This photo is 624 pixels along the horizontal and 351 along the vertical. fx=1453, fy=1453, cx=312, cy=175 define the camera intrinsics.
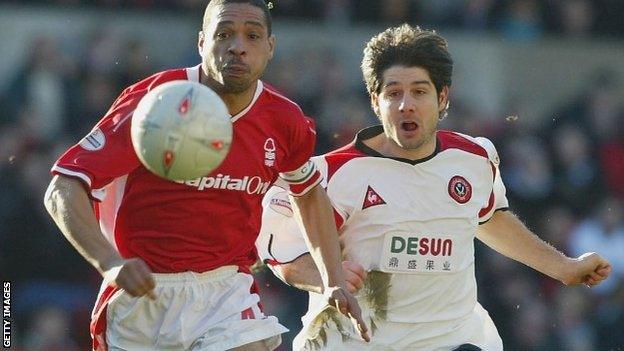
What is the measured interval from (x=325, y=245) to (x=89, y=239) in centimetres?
143

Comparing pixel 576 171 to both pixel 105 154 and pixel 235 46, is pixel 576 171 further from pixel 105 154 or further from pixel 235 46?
pixel 105 154

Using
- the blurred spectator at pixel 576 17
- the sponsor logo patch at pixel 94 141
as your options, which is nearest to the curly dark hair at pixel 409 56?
the sponsor logo patch at pixel 94 141

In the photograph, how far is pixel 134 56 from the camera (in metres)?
14.1

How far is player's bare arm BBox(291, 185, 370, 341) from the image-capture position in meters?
6.88

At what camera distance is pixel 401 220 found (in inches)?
295

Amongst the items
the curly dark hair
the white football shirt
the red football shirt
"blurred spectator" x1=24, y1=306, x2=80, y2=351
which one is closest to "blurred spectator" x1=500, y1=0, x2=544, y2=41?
"blurred spectator" x1=24, y1=306, x2=80, y2=351

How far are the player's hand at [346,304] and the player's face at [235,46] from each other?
105cm

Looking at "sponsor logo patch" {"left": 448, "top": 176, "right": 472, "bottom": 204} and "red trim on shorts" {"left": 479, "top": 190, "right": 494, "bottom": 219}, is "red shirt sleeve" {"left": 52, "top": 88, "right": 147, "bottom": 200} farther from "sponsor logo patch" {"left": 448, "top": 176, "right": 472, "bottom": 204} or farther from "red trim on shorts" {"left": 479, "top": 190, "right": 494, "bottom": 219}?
"red trim on shorts" {"left": 479, "top": 190, "right": 494, "bottom": 219}

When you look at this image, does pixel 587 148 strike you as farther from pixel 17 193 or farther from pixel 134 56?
pixel 17 193

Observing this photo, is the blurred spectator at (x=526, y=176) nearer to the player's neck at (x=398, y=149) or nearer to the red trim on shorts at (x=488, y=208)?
the red trim on shorts at (x=488, y=208)

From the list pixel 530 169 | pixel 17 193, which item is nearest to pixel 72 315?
pixel 17 193

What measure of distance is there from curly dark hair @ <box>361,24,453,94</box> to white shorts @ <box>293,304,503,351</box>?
1230mm

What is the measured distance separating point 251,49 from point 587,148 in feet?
32.2

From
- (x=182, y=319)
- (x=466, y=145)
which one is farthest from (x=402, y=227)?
(x=182, y=319)
